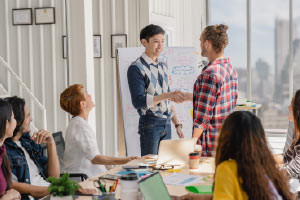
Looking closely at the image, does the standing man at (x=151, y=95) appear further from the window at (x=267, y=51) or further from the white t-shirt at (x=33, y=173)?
the window at (x=267, y=51)

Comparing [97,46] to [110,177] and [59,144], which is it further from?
[110,177]

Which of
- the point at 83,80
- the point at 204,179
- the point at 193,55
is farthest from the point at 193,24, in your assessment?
the point at 204,179

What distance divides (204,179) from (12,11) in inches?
164

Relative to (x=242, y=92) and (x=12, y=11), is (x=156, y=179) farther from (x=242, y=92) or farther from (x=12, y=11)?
(x=242, y=92)

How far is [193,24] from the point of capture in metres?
8.42

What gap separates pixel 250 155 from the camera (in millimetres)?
1593

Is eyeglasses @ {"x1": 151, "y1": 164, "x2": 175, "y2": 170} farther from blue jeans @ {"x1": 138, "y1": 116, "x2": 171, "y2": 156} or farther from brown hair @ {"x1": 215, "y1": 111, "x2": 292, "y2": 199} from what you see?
brown hair @ {"x1": 215, "y1": 111, "x2": 292, "y2": 199}

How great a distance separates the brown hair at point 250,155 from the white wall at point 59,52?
402 centimetres

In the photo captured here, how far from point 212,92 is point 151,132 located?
960 mm

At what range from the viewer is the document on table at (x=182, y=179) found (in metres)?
2.32

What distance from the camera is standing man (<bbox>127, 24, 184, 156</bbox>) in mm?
3674

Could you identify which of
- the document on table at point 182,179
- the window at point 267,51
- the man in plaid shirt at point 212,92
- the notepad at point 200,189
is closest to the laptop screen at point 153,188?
the notepad at point 200,189

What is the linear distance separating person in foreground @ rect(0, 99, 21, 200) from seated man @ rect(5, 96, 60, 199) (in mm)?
225

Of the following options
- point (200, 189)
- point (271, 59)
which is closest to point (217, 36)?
point (200, 189)
